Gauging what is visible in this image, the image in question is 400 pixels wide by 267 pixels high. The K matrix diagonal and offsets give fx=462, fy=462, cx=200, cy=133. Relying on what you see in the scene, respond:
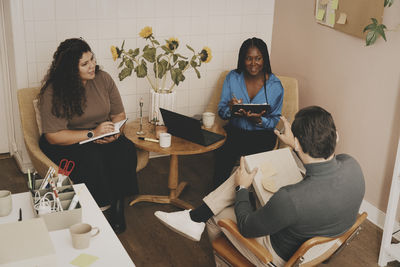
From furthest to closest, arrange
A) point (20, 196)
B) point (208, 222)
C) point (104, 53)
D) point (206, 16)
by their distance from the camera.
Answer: point (206, 16) < point (104, 53) < point (208, 222) < point (20, 196)

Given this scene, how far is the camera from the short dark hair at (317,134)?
1.90 metres

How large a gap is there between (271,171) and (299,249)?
57 cm

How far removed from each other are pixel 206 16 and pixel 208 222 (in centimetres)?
221

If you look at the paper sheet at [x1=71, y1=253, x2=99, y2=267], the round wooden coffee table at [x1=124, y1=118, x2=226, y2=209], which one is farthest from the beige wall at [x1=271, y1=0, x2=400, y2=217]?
the paper sheet at [x1=71, y1=253, x2=99, y2=267]

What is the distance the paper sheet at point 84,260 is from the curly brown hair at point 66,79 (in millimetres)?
1461

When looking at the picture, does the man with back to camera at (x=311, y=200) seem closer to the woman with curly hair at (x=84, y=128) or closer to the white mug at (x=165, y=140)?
the white mug at (x=165, y=140)

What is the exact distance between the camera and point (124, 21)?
3744 millimetres

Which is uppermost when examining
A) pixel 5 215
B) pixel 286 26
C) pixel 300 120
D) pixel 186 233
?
pixel 286 26

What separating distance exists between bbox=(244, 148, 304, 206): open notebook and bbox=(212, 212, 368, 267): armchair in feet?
0.89

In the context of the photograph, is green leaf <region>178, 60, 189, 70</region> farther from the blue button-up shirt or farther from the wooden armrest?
the wooden armrest

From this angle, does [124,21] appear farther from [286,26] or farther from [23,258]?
[23,258]

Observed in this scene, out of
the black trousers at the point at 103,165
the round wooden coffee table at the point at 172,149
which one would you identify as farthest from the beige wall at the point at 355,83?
the black trousers at the point at 103,165

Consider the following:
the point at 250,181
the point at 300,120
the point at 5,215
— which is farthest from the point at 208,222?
the point at 5,215

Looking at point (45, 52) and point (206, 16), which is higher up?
point (206, 16)
